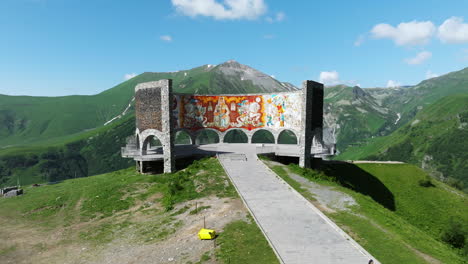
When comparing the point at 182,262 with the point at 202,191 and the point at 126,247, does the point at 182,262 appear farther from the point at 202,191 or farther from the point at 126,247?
the point at 202,191

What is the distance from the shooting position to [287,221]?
17.5m

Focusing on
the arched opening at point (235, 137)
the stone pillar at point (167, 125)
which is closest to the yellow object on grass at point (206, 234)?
the stone pillar at point (167, 125)


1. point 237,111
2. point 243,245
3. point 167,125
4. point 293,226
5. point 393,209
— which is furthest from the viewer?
point 237,111

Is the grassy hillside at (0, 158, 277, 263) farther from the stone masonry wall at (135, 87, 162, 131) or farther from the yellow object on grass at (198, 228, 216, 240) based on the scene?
the stone masonry wall at (135, 87, 162, 131)

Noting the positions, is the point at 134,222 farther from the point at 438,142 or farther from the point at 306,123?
the point at 438,142

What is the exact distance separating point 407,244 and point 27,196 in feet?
131

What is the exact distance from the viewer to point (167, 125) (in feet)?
119

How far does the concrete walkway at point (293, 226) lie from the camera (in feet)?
44.0

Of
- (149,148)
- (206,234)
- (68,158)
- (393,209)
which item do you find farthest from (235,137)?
(206,234)

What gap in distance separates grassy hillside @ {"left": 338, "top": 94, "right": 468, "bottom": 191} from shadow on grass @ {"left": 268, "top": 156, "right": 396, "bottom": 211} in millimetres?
92371

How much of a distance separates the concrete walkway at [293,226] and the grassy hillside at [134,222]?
85cm

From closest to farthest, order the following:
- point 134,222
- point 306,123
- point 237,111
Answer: point 134,222 → point 306,123 → point 237,111

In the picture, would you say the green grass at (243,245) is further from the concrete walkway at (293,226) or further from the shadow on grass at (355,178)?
the shadow on grass at (355,178)

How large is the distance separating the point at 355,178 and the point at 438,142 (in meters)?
130
